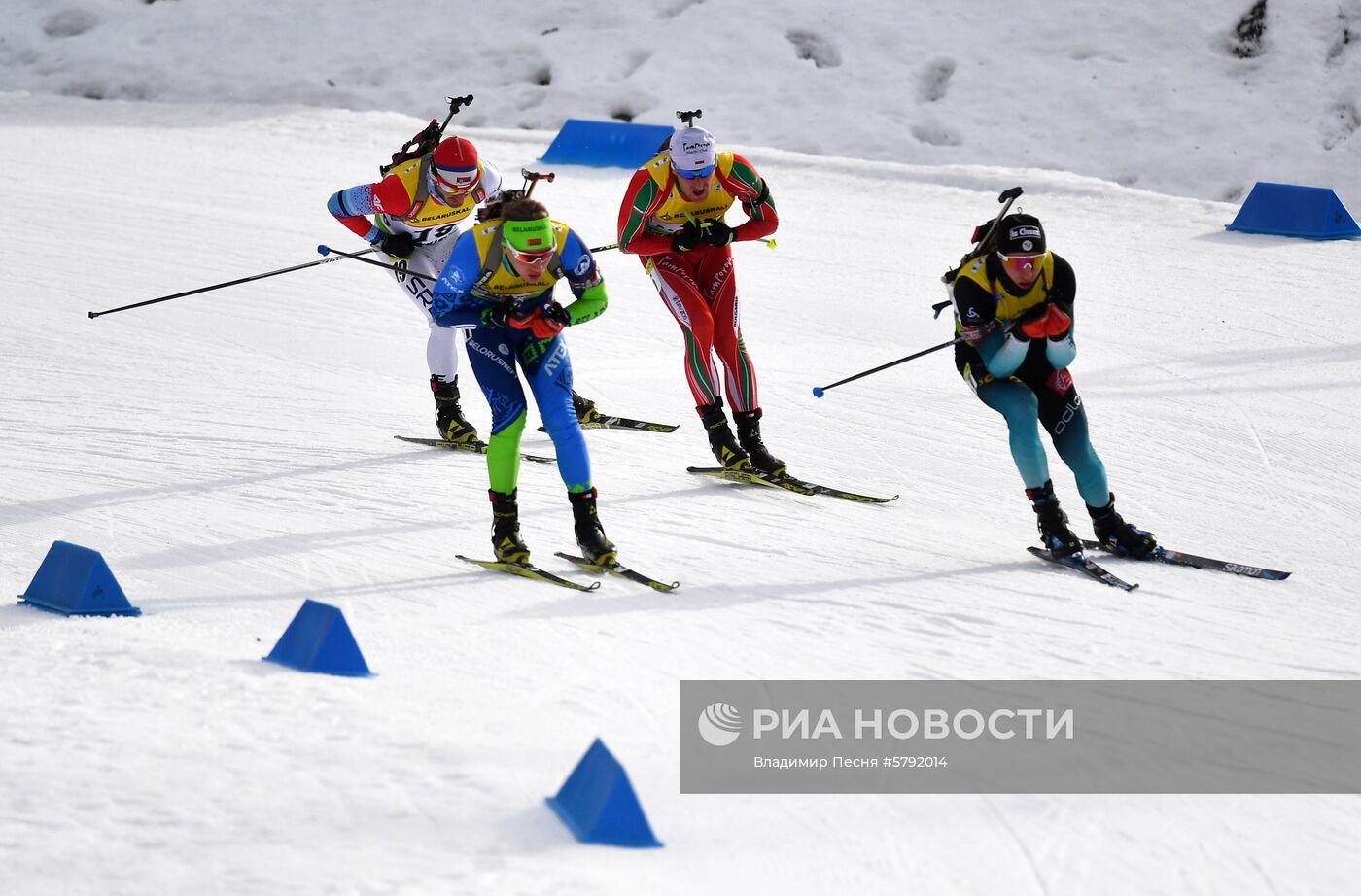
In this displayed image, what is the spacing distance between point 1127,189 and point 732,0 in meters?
6.36

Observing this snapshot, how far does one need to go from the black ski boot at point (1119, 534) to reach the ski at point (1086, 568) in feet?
0.77

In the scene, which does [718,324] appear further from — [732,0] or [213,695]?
[732,0]

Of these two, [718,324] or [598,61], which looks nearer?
[718,324]

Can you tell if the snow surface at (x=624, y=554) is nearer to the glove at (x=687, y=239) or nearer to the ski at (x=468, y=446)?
the ski at (x=468, y=446)

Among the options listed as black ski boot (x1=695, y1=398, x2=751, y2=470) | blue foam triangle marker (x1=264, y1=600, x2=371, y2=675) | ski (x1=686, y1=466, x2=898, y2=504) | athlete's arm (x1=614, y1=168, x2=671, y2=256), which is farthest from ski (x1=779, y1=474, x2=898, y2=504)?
blue foam triangle marker (x1=264, y1=600, x2=371, y2=675)

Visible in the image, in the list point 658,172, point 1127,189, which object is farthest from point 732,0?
point 658,172

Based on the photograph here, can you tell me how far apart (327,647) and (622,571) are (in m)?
1.38

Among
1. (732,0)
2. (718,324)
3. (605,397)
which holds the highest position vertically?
(732,0)

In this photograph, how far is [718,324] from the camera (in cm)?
677

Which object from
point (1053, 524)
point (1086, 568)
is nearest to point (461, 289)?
point (1053, 524)

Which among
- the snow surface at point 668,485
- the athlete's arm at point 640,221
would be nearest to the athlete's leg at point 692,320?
the athlete's arm at point 640,221

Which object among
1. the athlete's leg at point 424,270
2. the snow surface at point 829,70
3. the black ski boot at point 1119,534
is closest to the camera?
the black ski boot at point 1119,534

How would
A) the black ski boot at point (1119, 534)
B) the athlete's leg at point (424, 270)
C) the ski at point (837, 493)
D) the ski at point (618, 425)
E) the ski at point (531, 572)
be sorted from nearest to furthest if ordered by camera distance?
1. the ski at point (531, 572)
2. the black ski boot at point (1119, 534)
3. the ski at point (837, 493)
4. the athlete's leg at point (424, 270)
5. the ski at point (618, 425)

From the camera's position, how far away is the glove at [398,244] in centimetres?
722
